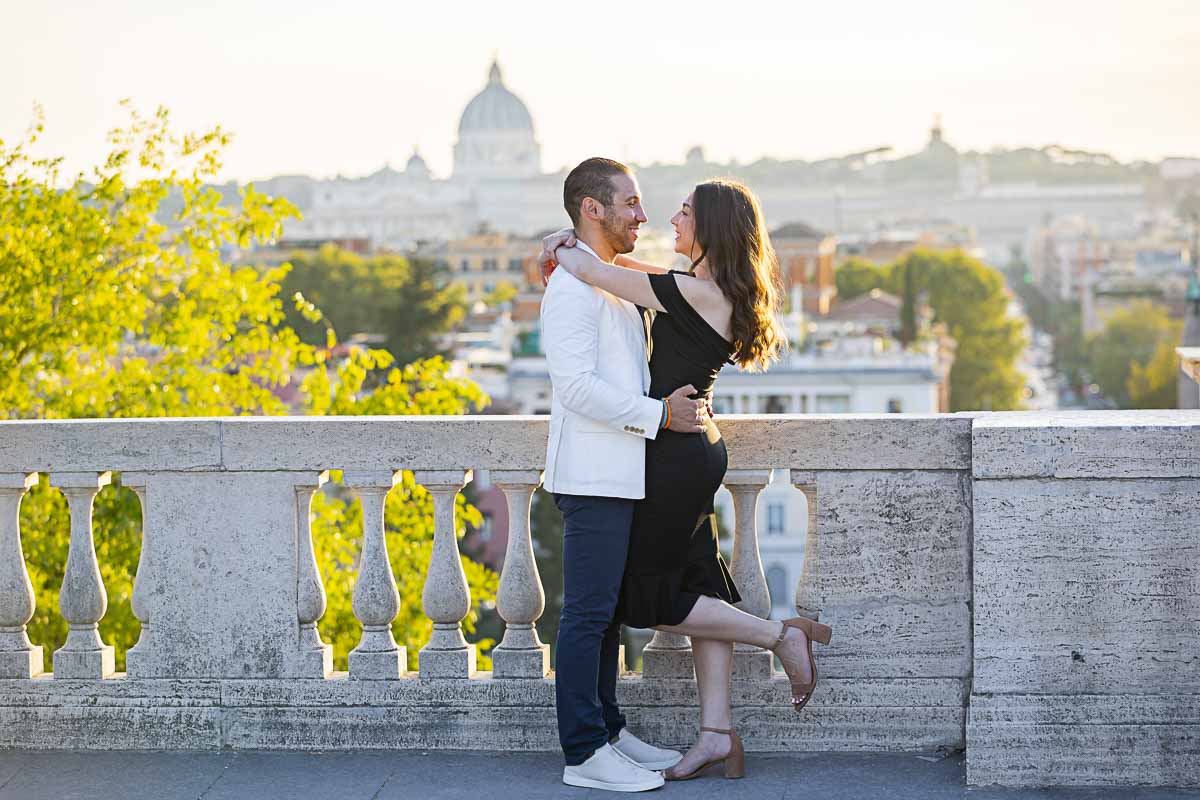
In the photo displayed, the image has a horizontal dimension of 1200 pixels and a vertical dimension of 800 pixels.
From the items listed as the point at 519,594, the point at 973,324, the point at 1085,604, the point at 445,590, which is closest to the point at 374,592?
the point at 445,590

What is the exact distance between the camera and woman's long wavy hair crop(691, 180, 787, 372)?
436cm

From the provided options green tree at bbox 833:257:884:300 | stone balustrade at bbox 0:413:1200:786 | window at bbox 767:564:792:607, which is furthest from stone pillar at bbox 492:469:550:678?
green tree at bbox 833:257:884:300

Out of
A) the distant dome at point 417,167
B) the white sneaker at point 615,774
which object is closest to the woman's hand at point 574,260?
the white sneaker at point 615,774

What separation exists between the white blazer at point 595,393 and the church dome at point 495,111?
17424 cm

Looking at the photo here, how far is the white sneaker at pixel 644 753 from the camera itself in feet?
15.2

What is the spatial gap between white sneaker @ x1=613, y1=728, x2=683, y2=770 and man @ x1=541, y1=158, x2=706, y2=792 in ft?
0.31

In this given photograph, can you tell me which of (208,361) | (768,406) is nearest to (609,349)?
(208,361)

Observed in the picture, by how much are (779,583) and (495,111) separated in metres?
142

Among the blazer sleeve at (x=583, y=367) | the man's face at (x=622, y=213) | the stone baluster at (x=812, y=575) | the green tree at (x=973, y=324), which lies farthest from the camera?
the green tree at (x=973, y=324)

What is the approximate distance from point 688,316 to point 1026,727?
124 centimetres

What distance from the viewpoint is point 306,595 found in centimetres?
491

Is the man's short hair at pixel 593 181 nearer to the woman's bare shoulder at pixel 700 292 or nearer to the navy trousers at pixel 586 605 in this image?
the woman's bare shoulder at pixel 700 292

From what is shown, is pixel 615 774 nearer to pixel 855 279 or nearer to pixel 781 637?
pixel 781 637

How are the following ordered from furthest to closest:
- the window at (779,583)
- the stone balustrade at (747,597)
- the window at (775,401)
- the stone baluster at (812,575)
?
the window at (775,401) → the window at (779,583) → the stone baluster at (812,575) → the stone balustrade at (747,597)
